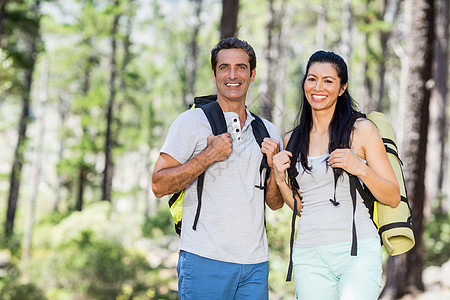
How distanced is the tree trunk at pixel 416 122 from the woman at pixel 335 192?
5.14 metres

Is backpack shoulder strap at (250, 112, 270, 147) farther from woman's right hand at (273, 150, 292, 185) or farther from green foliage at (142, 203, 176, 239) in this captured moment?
green foliage at (142, 203, 176, 239)

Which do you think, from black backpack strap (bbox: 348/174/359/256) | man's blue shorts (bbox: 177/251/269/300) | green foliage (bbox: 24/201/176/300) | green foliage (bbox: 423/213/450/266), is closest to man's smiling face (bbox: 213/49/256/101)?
black backpack strap (bbox: 348/174/359/256)

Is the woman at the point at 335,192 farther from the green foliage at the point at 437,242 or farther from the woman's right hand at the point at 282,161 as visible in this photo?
the green foliage at the point at 437,242

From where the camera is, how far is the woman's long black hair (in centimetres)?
289

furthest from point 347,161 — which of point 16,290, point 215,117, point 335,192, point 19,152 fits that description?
point 19,152

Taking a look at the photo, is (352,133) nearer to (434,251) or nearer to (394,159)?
(394,159)

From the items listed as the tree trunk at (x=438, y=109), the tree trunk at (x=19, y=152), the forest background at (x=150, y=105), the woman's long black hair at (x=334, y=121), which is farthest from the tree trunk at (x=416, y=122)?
the tree trunk at (x=19, y=152)

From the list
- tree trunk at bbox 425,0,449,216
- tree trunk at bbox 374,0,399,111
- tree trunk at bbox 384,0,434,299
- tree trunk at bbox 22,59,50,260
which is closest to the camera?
tree trunk at bbox 384,0,434,299

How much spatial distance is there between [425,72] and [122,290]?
7866 mm

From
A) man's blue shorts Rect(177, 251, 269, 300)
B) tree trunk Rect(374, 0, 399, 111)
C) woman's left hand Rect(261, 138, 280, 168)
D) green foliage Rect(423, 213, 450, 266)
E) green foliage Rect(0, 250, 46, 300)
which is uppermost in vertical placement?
tree trunk Rect(374, 0, 399, 111)

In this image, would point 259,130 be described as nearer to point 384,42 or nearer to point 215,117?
point 215,117

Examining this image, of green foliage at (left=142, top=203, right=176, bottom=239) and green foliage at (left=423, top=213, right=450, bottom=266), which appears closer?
green foliage at (left=423, top=213, right=450, bottom=266)

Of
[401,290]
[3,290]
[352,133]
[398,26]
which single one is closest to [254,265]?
[352,133]

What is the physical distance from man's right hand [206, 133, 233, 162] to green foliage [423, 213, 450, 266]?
Answer: 34.1 ft
